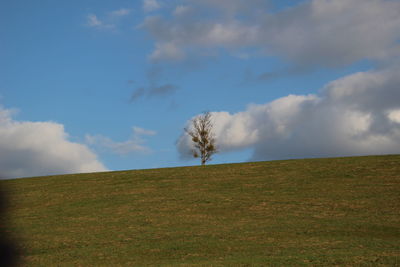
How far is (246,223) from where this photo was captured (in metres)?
23.1

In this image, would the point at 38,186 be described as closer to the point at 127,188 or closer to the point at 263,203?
the point at 127,188

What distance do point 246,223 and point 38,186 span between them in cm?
2328

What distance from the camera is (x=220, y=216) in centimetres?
2498

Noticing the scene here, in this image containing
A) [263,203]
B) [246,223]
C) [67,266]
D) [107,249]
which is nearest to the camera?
[67,266]

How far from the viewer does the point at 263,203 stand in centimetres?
2741

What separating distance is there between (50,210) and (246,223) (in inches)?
565

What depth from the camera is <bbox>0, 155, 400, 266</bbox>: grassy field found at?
17750 mm

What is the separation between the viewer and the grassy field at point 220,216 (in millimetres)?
17750

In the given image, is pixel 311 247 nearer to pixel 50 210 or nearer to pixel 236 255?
pixel 236 255

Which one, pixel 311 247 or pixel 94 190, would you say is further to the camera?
pixel 94 190

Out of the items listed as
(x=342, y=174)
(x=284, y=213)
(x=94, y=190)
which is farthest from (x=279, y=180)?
(x=94, y=190)

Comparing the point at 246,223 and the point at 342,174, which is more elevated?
the point at 342,174

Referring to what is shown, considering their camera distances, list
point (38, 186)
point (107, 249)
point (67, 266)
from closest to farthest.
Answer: point (67, 266) → point (107, 249) → point (38, 186)

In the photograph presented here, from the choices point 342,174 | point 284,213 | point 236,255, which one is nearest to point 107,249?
point 236,255
